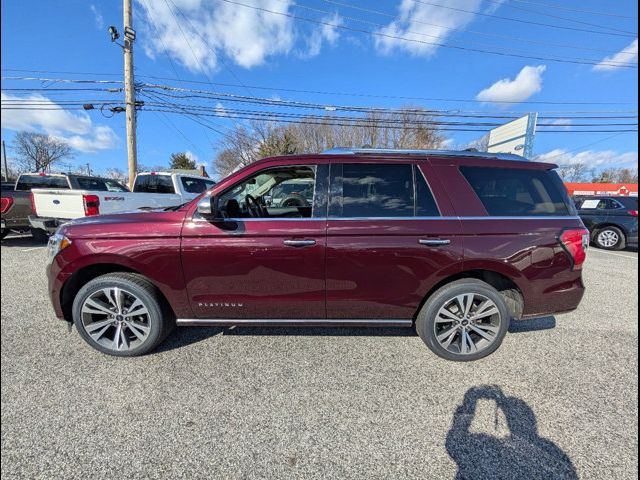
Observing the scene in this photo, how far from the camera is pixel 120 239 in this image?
105 inches

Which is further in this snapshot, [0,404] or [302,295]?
[302,295]

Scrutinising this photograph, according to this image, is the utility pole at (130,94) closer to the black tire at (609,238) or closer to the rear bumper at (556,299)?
the rear bumper at (556,299)

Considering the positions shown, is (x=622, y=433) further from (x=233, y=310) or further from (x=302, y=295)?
(x=233, y=310)

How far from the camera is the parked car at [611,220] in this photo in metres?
8.87

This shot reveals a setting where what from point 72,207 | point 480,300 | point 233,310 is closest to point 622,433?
point 480,300

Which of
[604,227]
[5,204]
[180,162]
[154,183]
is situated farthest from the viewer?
[180,162]

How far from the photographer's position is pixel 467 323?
111 inches

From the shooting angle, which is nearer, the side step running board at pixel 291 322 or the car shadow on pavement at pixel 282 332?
the side step running board at pixel 291 322

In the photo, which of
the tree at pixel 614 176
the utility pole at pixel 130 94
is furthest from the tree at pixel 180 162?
the tree at pixel 614 176

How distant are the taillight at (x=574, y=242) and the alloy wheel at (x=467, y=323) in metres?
0.81

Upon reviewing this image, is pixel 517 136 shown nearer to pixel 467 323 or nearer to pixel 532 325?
pixel 532 325

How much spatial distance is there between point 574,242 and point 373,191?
6.08 ft

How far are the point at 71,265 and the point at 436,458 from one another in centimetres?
326

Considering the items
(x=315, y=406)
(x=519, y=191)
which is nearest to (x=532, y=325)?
(x=519, y=191)
